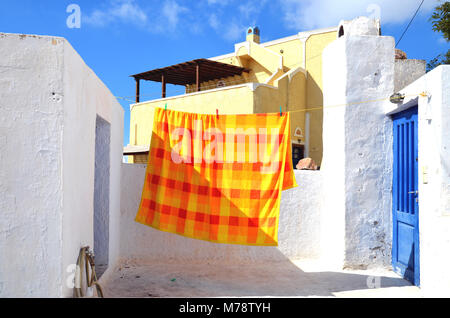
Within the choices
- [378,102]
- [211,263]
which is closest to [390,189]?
[378,102]

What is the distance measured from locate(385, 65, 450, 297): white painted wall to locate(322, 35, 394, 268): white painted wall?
1010 mm

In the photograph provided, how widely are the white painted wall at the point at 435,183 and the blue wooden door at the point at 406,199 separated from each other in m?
0.30

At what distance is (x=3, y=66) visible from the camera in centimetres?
298

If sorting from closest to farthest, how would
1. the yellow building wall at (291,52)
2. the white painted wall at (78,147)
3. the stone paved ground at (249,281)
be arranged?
the white painted wall at (78,147) < the stone paved ground at (249,281) < the yellow building wall at (291,52)

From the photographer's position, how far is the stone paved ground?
4.47 meters

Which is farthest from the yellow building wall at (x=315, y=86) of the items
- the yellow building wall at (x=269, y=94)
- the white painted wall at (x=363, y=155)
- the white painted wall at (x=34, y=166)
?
the white painted wall at (x=34, y=166)

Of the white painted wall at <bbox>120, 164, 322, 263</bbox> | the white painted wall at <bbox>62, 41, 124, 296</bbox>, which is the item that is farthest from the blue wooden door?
the white painted wall at <bbox>62, 41, 124, 296</bbox>

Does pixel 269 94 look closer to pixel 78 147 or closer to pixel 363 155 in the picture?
pixel 363 155

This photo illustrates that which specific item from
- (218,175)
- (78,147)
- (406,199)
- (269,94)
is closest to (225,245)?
(218,175)

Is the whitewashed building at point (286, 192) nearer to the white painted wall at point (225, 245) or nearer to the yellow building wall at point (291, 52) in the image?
the white painted wall at point (225, 245)

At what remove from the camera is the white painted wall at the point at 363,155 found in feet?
18.0

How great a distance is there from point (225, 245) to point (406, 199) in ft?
8.90

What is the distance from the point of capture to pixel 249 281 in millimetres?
5016

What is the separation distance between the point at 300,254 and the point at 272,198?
6.33 ft
